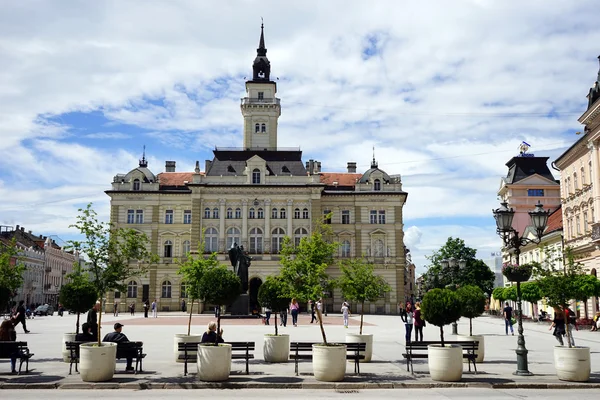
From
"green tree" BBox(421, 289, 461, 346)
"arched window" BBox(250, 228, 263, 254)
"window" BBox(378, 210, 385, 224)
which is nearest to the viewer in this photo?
"green tree" BBox(421, 289, 461, 346)

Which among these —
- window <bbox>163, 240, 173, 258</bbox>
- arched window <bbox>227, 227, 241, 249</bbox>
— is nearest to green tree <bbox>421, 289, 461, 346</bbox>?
arched window <bbox>227, 227, 241, 249</bbox>

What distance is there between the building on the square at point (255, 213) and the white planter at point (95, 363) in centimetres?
4910

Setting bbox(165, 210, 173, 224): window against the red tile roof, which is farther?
the red tile roof

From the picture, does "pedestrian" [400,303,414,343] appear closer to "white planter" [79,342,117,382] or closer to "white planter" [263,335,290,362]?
"white planter" [263,335,290,362]

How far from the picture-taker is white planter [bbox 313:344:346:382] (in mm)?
15398

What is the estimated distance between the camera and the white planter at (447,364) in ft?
50.6

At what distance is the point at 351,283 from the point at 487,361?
5.53 meters

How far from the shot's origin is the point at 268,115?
3017 inches

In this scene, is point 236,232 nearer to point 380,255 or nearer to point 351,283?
point 380,255

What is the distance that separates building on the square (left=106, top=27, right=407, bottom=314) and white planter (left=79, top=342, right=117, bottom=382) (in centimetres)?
4910

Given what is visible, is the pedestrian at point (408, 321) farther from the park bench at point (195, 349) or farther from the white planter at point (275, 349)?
the park bench at point (195, 349)

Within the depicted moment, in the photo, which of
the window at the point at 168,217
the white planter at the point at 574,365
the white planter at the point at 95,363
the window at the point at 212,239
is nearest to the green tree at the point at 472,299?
the white planter at the point at 574,365

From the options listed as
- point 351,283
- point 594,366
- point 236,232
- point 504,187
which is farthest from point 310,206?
point 594,366

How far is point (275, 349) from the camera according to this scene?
18812mm
